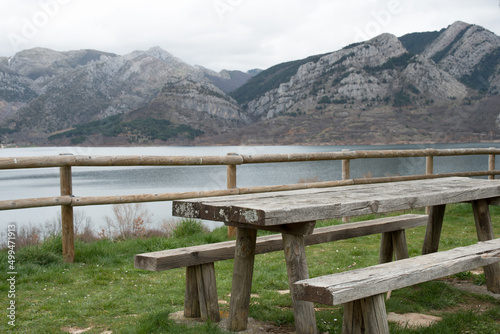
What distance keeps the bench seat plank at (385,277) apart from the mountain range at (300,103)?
78.3m

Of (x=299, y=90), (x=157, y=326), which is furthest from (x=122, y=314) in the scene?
(x=299, y=90)

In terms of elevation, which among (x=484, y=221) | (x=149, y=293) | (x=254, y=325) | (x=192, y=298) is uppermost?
(x=484, y=221)

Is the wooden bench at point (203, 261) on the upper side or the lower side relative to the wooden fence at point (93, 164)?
lower

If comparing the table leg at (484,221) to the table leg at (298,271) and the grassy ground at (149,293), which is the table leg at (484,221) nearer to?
the grassy ground at (149,293)

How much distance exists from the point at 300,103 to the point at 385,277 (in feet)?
344

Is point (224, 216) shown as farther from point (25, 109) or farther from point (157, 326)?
point (25, 109)

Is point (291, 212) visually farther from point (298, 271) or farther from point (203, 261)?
point (203, 261)

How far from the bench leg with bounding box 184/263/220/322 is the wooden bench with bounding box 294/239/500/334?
2.94 ft

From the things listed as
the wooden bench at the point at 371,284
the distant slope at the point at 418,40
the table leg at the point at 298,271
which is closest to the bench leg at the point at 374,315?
the wooden bench at the point at 371,284

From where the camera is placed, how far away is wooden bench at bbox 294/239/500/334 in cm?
197

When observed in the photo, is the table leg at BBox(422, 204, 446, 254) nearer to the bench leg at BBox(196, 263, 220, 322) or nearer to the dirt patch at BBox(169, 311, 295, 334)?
the dirt patch at BBox(169, 311, 295, 334)

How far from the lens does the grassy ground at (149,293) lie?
9.74 ft

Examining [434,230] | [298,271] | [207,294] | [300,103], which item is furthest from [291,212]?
[300,103]

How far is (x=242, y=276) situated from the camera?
273 centimetres
